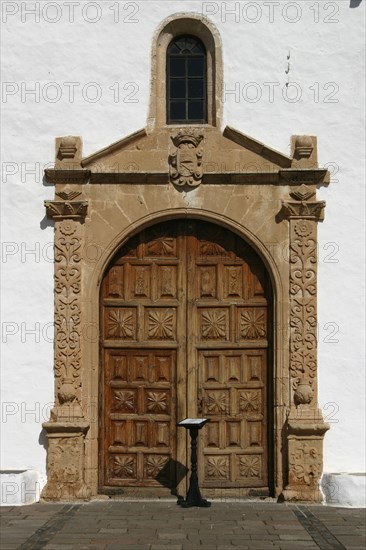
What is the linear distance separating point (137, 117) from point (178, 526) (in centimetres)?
451

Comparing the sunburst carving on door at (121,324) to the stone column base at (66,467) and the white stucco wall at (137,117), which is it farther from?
the stone column base at (66,467)

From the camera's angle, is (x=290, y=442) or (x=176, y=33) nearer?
(x=290, y=442)

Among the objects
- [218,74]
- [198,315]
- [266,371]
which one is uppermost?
[218,74]

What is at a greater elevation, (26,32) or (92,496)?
(26,32)

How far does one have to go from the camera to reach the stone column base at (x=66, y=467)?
9375 mm

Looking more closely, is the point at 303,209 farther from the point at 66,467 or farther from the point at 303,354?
the point at 66,467

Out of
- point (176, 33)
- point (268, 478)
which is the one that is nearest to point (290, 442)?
point (268, 478)

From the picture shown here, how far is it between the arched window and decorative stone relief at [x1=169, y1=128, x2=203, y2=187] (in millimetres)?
391

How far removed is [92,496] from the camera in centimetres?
955

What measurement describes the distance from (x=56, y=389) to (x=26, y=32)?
13.4 feet

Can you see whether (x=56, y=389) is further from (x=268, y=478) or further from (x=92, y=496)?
(x=268, y=478)

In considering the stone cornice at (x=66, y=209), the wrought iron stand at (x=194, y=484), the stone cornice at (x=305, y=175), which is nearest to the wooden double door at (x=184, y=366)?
the wrought iron stand at (x=194, y=484)

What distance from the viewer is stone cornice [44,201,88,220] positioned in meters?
9.59

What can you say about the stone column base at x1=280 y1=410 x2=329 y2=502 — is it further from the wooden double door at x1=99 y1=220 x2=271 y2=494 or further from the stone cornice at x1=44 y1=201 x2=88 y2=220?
the stone cornice at x1=44 y1=201 x2=88 y2=220
